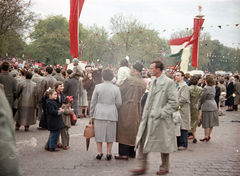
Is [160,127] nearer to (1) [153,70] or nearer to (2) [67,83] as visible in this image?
(1) [153,70]

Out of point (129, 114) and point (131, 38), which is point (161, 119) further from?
point (131, 38)

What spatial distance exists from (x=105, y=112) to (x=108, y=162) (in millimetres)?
1045

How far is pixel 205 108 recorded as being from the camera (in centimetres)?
768

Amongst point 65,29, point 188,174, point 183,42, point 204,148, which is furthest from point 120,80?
point 65,29

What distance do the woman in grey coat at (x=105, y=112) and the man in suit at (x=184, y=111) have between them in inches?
79.9

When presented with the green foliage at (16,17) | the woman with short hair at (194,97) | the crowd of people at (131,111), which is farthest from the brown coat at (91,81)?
the green foliage at (16,17)

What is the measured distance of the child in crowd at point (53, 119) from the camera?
19.7 feet

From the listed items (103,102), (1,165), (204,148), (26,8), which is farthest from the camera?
(26,8)

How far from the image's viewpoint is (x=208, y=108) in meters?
7.66

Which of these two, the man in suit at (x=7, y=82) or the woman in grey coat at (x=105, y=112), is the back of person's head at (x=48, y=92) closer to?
the woman in grey coat at (x=105, y=112)

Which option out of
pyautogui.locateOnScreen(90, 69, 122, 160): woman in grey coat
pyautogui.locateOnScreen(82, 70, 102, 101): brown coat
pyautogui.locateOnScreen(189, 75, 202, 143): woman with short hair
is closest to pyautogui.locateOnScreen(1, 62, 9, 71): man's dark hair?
pyautogui.locateOnScreen(82, 70, 102, 101): brown coat

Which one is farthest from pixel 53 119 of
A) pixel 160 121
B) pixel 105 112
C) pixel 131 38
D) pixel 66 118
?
pixel 131 38

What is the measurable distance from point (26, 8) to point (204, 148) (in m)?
22.9

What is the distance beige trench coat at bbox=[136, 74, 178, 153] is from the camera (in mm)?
4516
